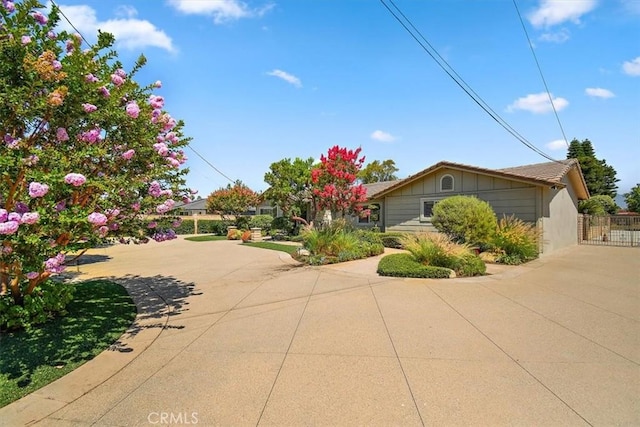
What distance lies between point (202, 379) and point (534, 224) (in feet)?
45.2

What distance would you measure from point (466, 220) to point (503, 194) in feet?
11.3

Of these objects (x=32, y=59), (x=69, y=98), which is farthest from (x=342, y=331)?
(x=32, y=59)

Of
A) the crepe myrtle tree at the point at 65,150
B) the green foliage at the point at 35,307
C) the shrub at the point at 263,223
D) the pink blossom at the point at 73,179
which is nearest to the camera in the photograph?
the pink blossom at the point at 73,179

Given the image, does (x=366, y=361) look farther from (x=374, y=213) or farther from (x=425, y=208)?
(x=374, y=213)

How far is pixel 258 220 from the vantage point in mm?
25453

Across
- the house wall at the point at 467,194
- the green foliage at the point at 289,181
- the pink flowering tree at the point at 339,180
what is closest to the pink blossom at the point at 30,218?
the pink flowering tree at the point at 339,180

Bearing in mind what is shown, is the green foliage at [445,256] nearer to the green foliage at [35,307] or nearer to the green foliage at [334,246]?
the green foliage at [334,246]

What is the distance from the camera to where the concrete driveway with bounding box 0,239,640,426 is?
287 centimetres

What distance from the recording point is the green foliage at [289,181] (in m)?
19.3

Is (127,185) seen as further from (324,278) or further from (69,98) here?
(324,278)

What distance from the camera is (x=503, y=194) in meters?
13.9

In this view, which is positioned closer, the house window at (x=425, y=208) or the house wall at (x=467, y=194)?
the house wall at (x=467, y=194)

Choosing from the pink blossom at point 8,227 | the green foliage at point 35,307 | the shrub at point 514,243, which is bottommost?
the green foliage at point 35,307

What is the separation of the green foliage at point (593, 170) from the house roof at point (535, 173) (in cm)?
1954
